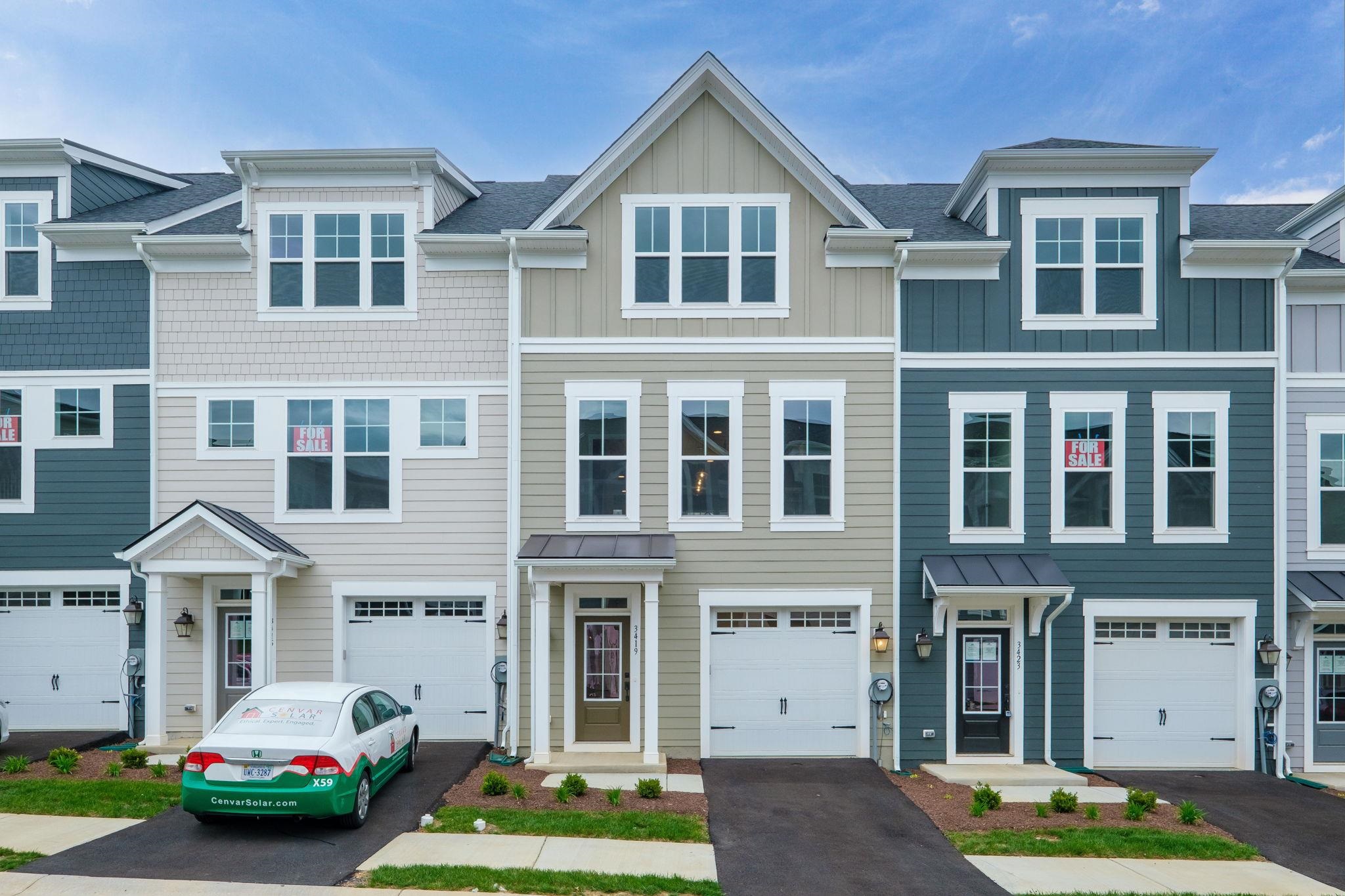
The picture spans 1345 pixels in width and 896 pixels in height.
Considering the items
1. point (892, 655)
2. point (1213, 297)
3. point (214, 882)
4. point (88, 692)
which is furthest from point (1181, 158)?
point (88, 692)

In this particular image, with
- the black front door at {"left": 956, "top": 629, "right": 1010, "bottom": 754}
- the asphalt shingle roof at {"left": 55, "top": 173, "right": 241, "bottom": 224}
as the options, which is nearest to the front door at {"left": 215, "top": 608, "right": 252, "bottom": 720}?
the asphalt shingle roof at {"left": 55, "top": 173, "right": 241, "bottom": 224}

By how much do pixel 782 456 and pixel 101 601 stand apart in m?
11.1

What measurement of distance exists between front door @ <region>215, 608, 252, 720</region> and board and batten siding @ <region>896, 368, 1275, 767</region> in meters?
10.1

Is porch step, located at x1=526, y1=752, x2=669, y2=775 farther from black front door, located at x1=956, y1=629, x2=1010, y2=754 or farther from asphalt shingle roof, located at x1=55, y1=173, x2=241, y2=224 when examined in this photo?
asphalt shingle roof, located at x1=55, y1=173, x2=241, y2=224

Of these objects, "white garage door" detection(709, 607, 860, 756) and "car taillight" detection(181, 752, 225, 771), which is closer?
"car taillight" detection(181, 752, 225, 771)

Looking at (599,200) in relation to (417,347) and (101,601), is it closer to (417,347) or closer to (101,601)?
(417,347)

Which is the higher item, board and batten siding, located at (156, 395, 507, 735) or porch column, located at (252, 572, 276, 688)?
board and batten siding, located at (156, 395, 507, 735)

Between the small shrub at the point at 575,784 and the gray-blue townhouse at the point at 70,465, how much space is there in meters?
7.90

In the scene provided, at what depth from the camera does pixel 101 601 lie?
13.9 metres

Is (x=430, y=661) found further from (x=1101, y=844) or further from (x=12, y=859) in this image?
(x=1101, y=844)

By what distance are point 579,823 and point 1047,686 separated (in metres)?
7.49

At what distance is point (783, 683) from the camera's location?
43.0 ft

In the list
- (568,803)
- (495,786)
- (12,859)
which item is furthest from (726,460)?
(12,859)

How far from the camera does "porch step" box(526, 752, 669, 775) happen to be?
11.9m
